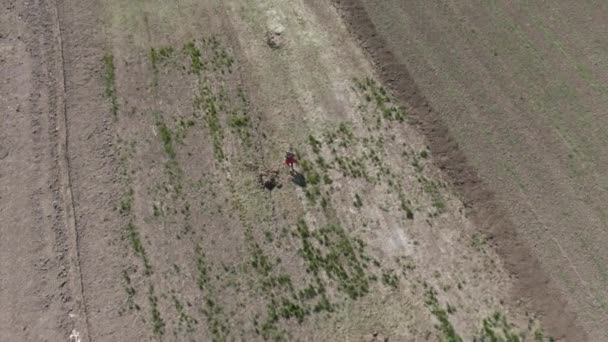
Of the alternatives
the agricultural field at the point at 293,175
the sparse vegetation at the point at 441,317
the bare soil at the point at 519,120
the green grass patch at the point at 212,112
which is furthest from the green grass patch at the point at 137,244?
the bare soil at the point at 519,120

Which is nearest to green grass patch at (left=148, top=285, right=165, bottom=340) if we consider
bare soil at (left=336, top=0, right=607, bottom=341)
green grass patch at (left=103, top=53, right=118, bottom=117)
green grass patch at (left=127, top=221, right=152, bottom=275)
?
green grass patch at (left=127, top=221, right=152, bottom=275)

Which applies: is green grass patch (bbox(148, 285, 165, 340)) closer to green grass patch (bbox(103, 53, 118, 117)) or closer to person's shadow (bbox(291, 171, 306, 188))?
person's shadow (bbox(291, 171, 306, 188))

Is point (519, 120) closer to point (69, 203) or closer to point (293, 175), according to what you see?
point (293, 175)

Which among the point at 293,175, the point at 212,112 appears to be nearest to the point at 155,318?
the point at 293,175

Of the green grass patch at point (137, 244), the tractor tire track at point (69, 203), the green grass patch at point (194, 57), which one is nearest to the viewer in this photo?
the tractor tire track at point (69, 203)

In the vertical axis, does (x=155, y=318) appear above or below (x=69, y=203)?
below

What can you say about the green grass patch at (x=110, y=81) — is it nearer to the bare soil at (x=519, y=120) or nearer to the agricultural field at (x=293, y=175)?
the agricultural field at (x=293, y=175)
